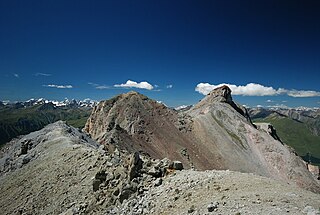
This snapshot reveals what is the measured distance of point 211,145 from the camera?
312 ft

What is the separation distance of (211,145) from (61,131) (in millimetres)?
53938

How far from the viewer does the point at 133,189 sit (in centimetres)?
2383

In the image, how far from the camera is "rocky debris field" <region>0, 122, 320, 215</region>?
17.9 metres

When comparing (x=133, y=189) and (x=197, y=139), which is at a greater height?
(x=197, y=139)

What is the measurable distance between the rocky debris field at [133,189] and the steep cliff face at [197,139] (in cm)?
3714

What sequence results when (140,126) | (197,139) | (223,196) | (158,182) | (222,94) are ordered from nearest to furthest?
(223,196) < (158,182) < (140,126) < (197,139) < (222,94)

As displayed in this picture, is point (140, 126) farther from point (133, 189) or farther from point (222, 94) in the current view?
point (222, 94)

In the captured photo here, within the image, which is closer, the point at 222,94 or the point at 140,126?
the point at 140,126

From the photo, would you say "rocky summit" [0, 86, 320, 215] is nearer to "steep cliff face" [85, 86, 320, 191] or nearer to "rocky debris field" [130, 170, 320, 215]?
"rocky debris field" [130, 170, 320, 215]

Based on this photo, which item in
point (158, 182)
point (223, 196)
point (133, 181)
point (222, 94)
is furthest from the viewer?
point (222, 94)

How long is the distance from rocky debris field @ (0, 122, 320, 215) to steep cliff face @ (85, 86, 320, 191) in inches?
1462

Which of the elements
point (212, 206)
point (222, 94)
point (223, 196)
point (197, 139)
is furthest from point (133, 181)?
point (222, 94)

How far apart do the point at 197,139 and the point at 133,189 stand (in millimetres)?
73799

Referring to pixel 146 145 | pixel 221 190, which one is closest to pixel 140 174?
pixel 221 190
